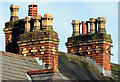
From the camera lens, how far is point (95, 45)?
44.2 meters

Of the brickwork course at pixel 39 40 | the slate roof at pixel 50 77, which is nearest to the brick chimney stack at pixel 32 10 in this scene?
the brickwork course at pixel 39 40

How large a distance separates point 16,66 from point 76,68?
262 inches

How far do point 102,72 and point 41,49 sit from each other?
22.0 feet

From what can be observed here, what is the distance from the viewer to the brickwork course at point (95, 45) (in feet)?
143

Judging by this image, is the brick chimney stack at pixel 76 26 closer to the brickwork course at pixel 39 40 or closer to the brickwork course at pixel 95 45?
the brickwork course at pixel 95 45

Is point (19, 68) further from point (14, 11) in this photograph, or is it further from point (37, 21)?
point (14, 11)

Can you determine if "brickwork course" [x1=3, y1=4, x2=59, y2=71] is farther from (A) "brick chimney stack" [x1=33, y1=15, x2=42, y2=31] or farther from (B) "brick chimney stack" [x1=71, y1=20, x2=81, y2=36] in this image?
(B) "brick chimney stack" [x1=71, y1=20, x2=81, y2=36]

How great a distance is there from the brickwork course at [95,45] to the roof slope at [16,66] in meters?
7.70

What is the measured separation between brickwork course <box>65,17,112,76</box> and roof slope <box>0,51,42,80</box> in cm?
770

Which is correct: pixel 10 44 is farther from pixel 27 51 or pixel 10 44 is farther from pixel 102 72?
pixel 102 72

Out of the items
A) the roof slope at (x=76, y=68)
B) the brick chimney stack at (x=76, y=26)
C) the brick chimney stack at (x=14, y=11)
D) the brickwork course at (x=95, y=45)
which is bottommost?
the roof slope at (x=76, y=68)

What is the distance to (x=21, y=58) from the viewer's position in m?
36.4

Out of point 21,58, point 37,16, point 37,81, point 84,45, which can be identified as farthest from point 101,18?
point 37,81

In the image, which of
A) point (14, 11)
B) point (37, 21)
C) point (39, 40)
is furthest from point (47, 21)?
point (14, 11)
